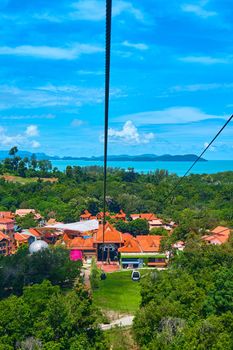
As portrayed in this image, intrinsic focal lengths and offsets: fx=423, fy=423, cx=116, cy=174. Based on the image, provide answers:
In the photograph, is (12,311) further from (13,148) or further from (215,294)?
(13,148)

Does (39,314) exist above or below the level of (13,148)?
below

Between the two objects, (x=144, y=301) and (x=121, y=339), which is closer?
(x=121, y=339)

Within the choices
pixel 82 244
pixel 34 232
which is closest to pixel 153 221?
pixel 82 244

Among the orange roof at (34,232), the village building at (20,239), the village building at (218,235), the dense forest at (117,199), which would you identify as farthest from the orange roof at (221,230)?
the village building at (20,239)

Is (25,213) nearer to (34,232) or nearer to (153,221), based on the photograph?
(34,232)

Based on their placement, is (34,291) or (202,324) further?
(34,291)

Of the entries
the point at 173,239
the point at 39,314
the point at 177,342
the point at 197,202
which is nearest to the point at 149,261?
the point at 173,239
